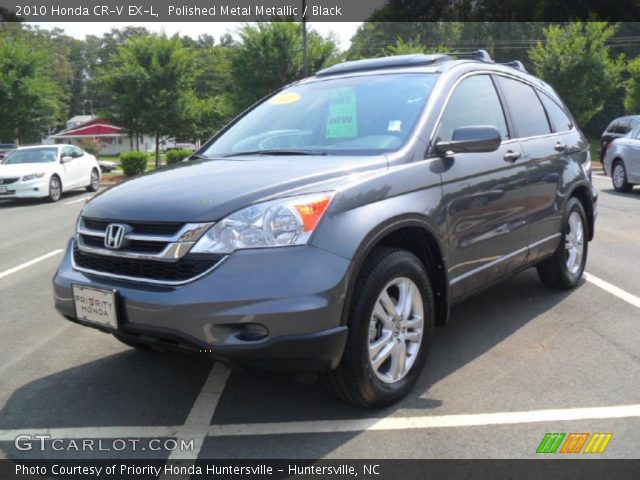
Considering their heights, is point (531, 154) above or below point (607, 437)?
above

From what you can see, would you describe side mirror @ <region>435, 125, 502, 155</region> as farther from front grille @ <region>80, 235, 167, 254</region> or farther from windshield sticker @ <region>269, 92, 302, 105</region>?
front grille @ <region>80, 235, 167, 254</region>

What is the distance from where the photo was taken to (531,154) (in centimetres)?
473

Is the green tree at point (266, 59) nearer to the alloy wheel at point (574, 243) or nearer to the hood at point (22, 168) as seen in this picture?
the hood at point (22, 168)

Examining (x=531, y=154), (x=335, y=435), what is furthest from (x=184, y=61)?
(x=335, y=435)

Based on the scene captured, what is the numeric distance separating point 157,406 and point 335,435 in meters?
1.03

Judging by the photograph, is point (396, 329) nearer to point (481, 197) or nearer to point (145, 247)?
point (481, 197)

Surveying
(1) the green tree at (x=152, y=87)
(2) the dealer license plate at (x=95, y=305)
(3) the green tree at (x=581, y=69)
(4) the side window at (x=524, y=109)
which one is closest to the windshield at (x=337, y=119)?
(4) the side window at (x=524, y=109)

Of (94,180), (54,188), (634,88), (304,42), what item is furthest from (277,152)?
(634,88)

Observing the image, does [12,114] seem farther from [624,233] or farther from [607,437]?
[607,437]

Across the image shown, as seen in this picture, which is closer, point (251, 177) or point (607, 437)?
point (607, 437)

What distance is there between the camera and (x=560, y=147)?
17.1 ft

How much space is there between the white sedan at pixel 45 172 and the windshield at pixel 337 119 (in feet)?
39.5

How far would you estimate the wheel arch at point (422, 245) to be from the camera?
3.21 meters

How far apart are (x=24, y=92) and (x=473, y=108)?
26216 mm
